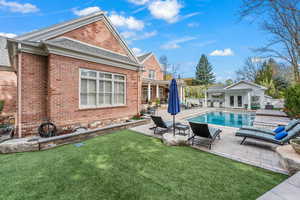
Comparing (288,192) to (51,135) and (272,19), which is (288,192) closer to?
(51,135)

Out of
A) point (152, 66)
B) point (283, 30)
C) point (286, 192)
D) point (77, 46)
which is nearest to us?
point (286, 192)

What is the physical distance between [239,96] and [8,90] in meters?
31.0

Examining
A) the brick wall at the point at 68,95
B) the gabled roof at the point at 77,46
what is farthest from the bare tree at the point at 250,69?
the brick wall at the point at 68,95

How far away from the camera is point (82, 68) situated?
291 inches

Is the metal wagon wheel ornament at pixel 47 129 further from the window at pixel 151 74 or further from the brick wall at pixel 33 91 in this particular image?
the window at pixel 151 74

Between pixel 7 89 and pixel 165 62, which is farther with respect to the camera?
pixel 165 62

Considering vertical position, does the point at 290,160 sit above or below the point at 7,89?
below

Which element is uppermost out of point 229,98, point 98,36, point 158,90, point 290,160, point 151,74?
point 151,74

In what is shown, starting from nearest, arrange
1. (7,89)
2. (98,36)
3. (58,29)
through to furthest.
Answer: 1. (58,29)
2. (98,36)
3. (7,89)

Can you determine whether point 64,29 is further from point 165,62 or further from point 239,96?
point 165,62

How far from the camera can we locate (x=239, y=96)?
22.5 meters

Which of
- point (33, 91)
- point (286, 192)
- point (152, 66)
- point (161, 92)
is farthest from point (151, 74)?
point (286, 192)

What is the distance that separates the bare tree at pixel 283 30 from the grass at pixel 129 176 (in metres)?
9.62

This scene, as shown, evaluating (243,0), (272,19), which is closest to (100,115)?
(243,0)
